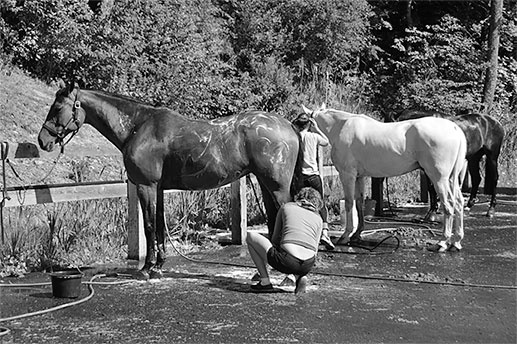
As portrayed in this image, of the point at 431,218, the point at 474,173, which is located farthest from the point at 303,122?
the point at 474,173

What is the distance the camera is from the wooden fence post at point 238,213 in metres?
9.85

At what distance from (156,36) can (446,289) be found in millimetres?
10582

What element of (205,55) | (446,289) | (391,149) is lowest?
(446,289)

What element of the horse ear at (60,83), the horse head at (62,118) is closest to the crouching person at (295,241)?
the horse head at (62,118)

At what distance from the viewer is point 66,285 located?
21.7ft

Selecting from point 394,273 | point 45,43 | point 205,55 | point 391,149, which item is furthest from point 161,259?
point 205,55

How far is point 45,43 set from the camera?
47.7ft

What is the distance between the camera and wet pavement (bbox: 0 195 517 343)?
5.57 m

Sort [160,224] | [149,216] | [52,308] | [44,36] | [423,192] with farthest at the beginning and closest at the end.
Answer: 1. [423,192]
2. [44,36]
3. [160,224]
4. [149,216]
5. [52,308]

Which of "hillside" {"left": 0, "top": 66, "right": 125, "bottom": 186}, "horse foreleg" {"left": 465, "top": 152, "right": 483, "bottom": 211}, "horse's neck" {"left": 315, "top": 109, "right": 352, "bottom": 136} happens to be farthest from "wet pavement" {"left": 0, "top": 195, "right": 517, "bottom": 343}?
"horse foreleg" {"left": 465, "top": 152, "right": 483, "bottom": 211}

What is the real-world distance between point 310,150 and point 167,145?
8.39 ft

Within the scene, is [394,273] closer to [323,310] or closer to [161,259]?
[323,310]

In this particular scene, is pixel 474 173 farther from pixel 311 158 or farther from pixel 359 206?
pixel 311 158

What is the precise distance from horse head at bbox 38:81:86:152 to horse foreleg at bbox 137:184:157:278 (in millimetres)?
1007
